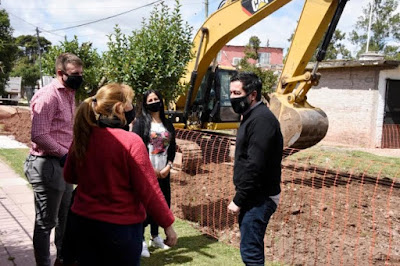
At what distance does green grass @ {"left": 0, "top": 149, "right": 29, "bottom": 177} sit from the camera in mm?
8483

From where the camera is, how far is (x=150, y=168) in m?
2.31

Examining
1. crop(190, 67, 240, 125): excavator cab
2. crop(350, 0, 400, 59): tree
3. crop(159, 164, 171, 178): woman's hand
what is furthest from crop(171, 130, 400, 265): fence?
crop(350, 0, 400, 59): tree

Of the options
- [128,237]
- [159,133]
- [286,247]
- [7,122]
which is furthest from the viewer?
[7,122]

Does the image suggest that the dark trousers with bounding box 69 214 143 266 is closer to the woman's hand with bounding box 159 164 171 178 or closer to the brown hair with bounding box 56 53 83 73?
the brown hair with bounding box 56 53 83 73

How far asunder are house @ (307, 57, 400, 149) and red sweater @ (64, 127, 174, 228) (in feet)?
50.7

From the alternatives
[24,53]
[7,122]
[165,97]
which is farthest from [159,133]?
[24,53]

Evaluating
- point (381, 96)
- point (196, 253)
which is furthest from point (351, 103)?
point (196, 253)

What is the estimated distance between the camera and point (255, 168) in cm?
294

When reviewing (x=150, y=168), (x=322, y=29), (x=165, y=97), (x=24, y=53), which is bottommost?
(x=150, y=168)

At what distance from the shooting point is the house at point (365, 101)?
16344 mm

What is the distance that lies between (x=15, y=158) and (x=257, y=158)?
829 cm

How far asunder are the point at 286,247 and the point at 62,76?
11.0 feet

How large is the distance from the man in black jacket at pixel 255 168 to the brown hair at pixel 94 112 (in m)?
1.08

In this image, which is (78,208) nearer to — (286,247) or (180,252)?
(180,252)
